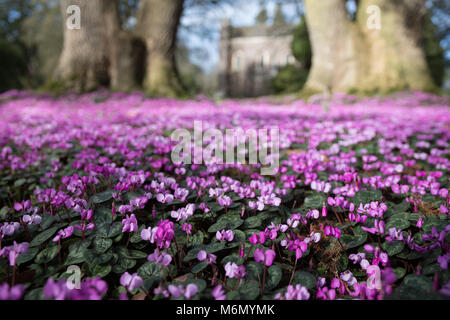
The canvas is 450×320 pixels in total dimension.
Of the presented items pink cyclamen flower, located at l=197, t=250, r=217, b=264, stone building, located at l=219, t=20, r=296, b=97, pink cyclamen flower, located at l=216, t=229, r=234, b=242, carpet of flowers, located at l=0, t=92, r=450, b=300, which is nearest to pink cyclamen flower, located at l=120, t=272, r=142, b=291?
carpet of flowers, located at l=0, t=92, r=450, b=300

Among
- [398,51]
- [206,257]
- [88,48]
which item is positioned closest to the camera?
[206,257]

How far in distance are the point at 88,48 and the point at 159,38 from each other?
267cm

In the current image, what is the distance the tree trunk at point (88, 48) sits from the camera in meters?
10.3

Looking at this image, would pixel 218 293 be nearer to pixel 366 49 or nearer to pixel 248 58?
pixel 366 49

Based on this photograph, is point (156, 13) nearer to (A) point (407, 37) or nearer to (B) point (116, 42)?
(B) point (116, 42)

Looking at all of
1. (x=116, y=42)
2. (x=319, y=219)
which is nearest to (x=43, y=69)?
(x=116, y=42)

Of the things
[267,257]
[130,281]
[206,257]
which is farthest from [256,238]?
[130,281]

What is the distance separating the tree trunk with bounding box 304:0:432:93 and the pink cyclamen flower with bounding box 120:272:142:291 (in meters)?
11.7

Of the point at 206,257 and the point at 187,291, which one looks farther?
the point at 206,257

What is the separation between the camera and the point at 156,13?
11.3 metres

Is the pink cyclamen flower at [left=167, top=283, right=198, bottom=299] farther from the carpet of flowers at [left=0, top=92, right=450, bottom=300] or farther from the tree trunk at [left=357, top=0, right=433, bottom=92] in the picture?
the tree trunk at [left=357, top=0, right=433, bottom=92]

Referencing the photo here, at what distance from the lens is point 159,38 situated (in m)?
11.3
